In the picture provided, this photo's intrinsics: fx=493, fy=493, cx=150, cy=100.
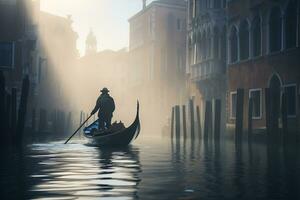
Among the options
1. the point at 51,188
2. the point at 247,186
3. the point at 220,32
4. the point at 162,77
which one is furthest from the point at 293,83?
the point at 162,77

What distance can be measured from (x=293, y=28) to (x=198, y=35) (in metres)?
9.56

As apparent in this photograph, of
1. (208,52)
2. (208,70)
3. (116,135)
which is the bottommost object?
(116,135)

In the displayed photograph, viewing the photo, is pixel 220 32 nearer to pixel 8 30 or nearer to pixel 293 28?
pixel 293 28

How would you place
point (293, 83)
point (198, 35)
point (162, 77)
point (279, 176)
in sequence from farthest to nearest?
point (162, 77) → point (198, 35) → point (293, 83) → point (279, 176)

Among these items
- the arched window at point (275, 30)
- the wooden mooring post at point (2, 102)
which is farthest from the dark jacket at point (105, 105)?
the arched window at point (275, 30)


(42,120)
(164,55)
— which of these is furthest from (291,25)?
(164,55)

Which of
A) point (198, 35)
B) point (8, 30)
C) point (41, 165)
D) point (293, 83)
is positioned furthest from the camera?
point (198, 35)

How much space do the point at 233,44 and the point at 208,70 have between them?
2.68 meters

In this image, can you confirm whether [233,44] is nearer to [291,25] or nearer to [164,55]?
[291,25]

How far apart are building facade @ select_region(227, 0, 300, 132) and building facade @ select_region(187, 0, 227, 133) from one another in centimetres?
124

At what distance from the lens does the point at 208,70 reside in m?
25.8

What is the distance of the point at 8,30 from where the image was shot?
24.9m

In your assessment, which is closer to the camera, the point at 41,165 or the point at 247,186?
the point at 247,186

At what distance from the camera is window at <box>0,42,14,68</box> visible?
24.7m
